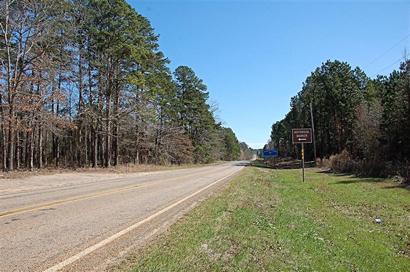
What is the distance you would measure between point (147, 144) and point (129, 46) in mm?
22465

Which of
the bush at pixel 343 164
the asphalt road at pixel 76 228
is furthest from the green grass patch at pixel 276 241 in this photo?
the bush at pixel 343 164

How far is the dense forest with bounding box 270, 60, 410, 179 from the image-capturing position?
3566cm

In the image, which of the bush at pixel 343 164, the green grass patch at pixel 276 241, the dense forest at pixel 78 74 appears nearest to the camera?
the green grass patch at pixel 276 241

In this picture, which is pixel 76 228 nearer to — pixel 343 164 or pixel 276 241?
pixel 276 241

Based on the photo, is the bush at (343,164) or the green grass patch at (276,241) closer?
the green grass patch at (276,241)

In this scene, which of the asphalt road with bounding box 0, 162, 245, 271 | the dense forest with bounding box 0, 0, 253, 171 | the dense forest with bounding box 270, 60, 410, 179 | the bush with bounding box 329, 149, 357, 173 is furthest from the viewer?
the bush with bounding box 329, 149, 357, 173

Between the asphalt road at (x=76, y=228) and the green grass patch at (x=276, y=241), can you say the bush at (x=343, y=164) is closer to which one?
the green grass patch at (x=276, y=241)

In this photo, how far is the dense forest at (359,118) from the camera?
35.7m

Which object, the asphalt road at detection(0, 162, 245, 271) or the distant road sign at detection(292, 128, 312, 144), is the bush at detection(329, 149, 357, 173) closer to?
the distant road sign at detection(292, 128, 312, 144)

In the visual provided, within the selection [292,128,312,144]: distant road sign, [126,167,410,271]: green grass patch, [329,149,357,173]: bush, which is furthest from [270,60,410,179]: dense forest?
[126,167,410,271]: green grass patch

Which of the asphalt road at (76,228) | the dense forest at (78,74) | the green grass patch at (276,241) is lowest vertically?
the green grass patch at (276,241)

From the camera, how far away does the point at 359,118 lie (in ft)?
157

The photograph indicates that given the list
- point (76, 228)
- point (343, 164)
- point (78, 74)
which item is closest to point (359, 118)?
point (343, 164)

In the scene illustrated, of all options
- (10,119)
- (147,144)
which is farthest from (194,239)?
(147,144)
